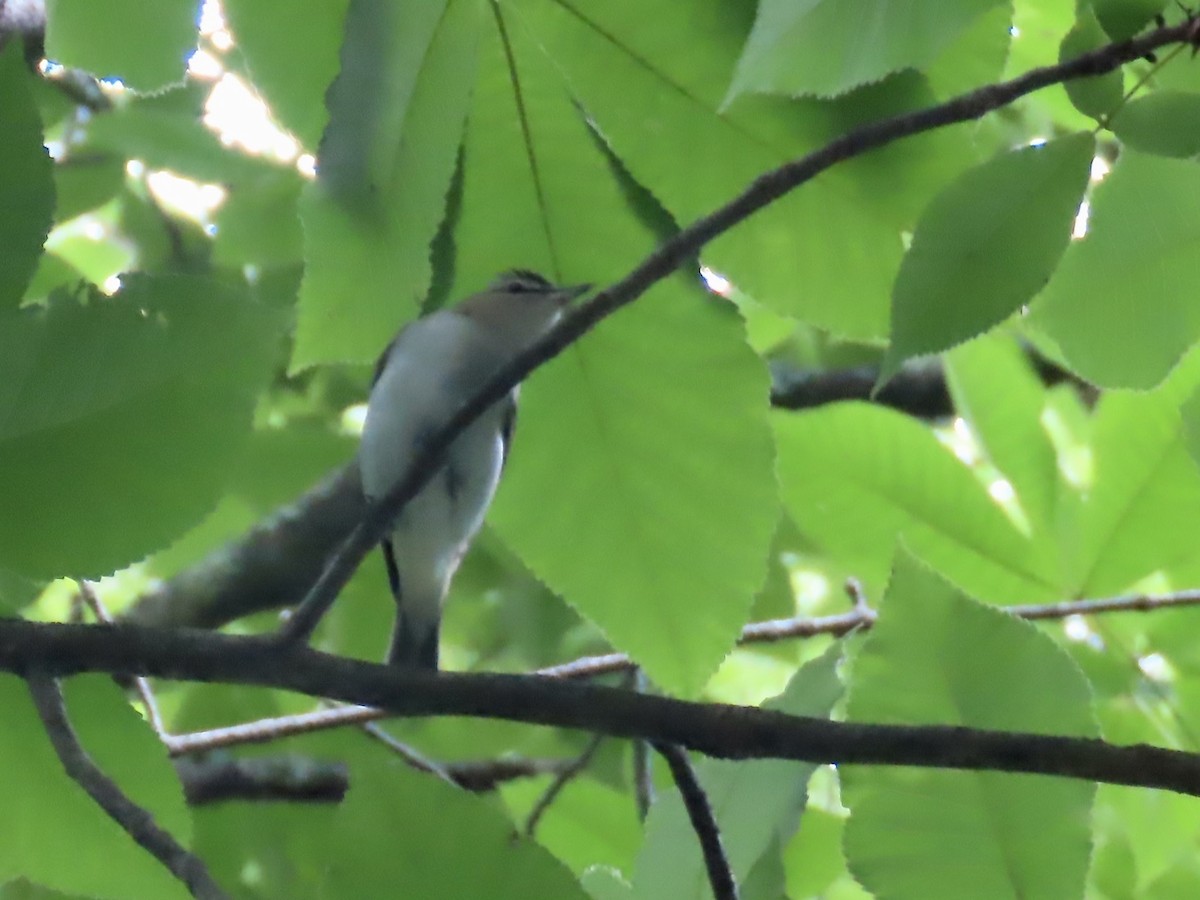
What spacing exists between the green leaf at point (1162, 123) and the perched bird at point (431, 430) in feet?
3.49

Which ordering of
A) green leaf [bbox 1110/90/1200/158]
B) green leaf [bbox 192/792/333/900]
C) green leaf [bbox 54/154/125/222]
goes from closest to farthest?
green leaf [bbox 1110/90/1200/158] → green leaf [bbox 192/792/333/900] → green leaf [bbox 54/154/125/222]

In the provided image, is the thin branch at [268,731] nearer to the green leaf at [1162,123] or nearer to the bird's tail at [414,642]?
the bird's tail at [414,642]

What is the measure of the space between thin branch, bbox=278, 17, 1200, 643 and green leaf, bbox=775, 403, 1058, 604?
717 millimetres

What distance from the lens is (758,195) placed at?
847mm

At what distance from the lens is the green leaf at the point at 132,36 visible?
1.04 m

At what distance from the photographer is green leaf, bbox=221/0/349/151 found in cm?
105

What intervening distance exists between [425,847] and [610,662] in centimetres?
73

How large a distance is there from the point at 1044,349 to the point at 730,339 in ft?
1.67

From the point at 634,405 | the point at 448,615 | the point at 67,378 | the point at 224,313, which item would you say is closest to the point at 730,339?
the point at 634,405

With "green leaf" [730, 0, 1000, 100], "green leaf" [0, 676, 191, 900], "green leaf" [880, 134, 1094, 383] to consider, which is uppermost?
"green leaf" [730, 0, 1000, 100]

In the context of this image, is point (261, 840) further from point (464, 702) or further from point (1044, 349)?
point (1044, 349)

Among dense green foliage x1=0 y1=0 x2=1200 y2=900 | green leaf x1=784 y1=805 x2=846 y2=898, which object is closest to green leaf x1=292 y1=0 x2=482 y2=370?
dense green foliage x1=0 y1=0 x2=1200 y2=900

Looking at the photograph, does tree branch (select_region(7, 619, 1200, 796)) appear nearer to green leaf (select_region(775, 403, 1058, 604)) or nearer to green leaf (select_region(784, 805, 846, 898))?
green leaf (select_region(784, 805, 846, 898))

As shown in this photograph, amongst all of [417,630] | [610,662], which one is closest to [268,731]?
[610,662]
